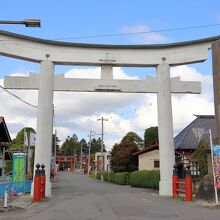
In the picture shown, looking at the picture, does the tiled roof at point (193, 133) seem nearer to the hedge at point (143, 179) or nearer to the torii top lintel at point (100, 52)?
the hedge at point (143, 179)

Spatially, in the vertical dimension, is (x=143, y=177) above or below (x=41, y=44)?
below

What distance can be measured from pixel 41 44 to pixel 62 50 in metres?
1.27

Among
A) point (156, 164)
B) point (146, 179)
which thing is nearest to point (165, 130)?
point (146, 179)

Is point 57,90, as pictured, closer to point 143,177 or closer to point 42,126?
point 42,126

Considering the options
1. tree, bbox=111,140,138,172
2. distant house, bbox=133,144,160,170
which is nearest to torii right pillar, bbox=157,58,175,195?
distant house, bbox=133,144,160,170

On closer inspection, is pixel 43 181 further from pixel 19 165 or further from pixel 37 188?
pixel 19 165

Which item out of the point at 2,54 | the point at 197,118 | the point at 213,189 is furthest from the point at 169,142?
the point at 197,118

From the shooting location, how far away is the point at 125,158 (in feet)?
179

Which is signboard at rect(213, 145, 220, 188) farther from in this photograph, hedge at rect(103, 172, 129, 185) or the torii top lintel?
hedge at rect(103, 172, 129, 185)

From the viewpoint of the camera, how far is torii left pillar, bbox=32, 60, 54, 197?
73.0ft

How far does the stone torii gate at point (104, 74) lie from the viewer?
74.0 ft

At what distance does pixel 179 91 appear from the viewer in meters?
24.0

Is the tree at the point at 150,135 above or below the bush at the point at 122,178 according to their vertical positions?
above

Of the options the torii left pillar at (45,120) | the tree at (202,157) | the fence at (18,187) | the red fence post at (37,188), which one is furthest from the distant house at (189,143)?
the red fence post at (37,188)
